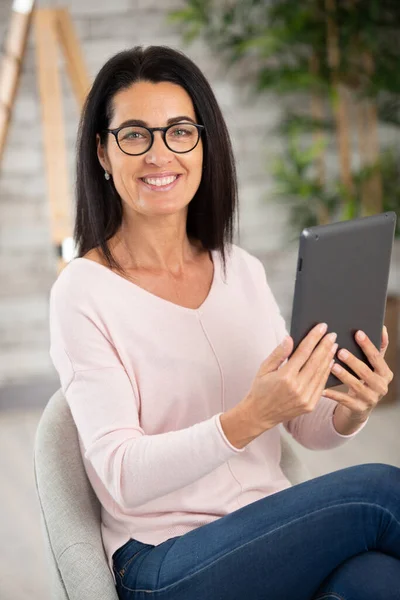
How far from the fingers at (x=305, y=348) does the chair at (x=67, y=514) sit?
1.38ft

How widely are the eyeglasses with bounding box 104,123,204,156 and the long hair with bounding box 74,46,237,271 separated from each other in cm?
5

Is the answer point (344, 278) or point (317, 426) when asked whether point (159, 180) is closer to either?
point (344, 278)

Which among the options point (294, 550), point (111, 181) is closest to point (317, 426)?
point (294, 550)

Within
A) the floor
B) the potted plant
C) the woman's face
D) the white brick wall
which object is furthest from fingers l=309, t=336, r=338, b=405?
the white brick wall

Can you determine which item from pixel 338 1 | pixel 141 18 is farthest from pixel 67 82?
pixel 338 1

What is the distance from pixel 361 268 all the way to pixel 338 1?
2.30m

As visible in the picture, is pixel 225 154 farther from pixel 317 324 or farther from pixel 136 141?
pixel 317 324

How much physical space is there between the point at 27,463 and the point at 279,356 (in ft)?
6.58

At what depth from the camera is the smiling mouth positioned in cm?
144

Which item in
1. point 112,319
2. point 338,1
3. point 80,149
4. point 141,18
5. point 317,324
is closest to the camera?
point 317,324

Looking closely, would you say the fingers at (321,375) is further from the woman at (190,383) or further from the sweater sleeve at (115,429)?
the sweater sleeve at (115,429)

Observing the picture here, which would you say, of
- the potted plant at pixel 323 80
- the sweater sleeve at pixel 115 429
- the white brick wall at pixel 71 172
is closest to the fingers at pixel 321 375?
the sweater sleeve at pixel 115 429

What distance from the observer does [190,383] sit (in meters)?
1.44

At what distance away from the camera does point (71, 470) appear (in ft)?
4.68
